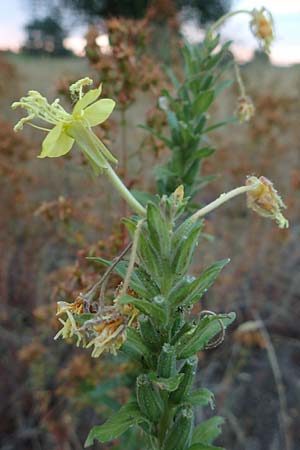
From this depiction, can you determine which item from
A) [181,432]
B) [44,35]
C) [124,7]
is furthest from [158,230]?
[44,35]

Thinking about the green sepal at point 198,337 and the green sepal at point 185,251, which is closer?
the green sepal at point 185,251

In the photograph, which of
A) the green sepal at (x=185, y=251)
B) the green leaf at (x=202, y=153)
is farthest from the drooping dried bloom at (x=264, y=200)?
the green leaf at (x=202, y=153)

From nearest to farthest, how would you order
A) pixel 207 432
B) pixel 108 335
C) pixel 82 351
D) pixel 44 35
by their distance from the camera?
pixel 108 335 → pixel 207 432 → pixel 82 351 → pixel 44 35

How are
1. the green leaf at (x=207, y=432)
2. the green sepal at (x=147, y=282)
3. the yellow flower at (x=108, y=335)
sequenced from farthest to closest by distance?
the green leaf at (x=207, y=432) → the green sepal at (x=147, y=282) → the yellow flower at (x=108, y=335)

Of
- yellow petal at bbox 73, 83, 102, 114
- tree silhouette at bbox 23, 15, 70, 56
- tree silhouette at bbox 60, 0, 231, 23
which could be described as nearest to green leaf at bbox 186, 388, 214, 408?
yellow petal at bbox 73, 83, 102, 114

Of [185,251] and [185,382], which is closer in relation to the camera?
[185,251]

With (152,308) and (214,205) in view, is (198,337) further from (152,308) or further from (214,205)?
(214,205)

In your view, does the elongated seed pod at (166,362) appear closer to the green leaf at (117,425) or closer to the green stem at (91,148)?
the green leaf at (117,425)
